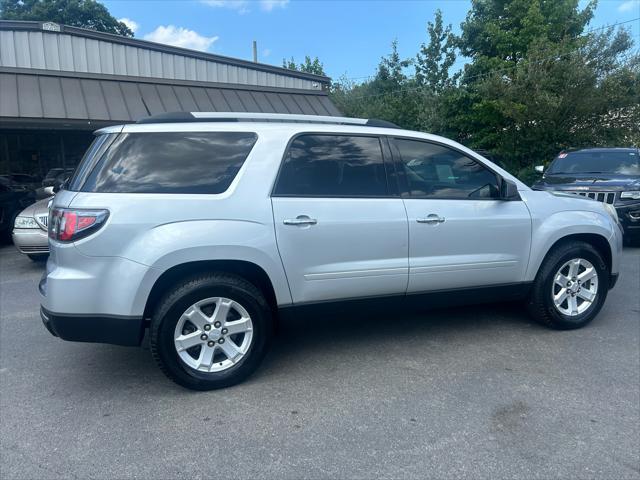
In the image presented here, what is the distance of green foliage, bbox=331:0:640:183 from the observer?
48.9ft

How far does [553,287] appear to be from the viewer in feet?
15.2

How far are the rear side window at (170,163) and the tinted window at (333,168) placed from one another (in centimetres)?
37

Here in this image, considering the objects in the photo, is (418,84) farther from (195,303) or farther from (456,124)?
(195,303)

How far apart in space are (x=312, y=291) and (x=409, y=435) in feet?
4.12

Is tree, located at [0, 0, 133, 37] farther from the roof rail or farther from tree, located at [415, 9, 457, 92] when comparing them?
the roof rail

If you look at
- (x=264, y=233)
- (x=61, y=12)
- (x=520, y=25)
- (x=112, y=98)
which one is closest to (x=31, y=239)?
(x=264, y=233)

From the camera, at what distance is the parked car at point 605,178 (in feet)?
28.2

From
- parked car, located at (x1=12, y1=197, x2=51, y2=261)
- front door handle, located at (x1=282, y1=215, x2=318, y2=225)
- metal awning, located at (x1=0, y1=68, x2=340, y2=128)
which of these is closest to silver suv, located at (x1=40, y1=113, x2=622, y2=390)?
front door handle, located at (x1=282, y1=215, x2=318, y2=225)

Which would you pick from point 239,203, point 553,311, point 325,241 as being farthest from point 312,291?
point 553,311

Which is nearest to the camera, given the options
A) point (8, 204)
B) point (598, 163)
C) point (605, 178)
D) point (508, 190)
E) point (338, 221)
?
point (338, 221)

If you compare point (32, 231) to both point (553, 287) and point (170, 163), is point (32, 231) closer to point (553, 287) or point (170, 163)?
point (170, 163)

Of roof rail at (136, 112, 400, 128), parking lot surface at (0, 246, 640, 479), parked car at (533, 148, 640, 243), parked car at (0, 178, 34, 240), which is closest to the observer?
parking lot surface at (0, 246, 640, 479)

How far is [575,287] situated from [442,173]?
1.69 meters

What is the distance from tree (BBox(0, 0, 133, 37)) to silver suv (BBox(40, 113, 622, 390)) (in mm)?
33968
